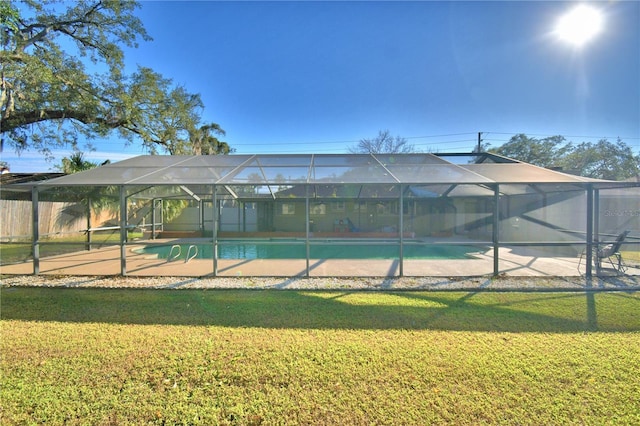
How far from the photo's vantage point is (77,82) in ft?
38.5

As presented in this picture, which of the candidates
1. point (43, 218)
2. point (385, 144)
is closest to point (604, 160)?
point (385, 144)

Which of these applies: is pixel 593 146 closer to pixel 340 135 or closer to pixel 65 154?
pixel 340 135

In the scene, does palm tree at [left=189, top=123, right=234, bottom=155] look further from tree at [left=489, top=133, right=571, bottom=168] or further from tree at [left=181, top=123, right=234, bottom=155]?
tree at [left=489, top=133, right=571, bottom=168]

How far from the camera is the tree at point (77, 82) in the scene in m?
10.2

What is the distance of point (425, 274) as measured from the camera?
641 cm

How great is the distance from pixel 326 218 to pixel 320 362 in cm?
1410

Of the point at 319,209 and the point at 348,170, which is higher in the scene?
the point at 348,170

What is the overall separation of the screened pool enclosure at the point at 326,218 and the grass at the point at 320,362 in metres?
1.88

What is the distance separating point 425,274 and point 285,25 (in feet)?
33.7

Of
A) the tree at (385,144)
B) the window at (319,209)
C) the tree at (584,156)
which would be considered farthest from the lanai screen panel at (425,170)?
the tree at (584,156)


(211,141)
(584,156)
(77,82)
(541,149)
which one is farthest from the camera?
(541,149)

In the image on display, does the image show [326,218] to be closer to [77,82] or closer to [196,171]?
[196,171]

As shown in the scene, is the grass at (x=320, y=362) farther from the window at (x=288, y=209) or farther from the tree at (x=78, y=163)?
the window at (x=288, y=209)

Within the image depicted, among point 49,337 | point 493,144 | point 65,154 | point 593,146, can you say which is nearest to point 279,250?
point 49,337
